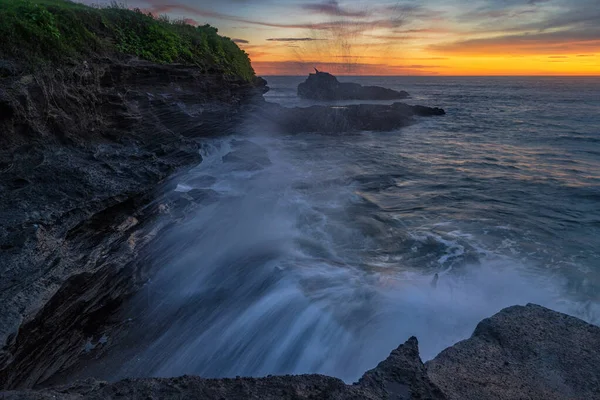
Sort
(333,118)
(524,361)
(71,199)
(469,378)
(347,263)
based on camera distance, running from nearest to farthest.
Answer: (469,378)
(524,361)
(71,199)
(347,263)
(333,118)

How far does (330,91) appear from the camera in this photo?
57.1 m

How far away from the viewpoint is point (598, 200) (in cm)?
1176

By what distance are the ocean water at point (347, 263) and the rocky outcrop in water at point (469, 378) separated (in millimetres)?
1532

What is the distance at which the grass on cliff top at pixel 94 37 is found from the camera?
8.58 metres

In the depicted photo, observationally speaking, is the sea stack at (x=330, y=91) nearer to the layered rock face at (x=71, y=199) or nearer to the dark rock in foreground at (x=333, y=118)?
the dark rock in foreground at (x=333, y=118)

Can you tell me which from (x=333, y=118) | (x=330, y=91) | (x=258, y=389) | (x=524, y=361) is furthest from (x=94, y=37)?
(x=330, y=91)

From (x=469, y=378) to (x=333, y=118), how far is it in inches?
935

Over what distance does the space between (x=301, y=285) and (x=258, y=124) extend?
51.5ft

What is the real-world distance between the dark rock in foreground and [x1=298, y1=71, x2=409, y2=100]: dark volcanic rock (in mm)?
27067

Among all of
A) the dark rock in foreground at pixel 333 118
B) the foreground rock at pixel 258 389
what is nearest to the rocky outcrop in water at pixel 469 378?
the foreground rock at pixel 258 389

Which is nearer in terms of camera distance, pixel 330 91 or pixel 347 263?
pixel 347 263

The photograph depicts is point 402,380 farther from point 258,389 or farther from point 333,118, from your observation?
point 333,118

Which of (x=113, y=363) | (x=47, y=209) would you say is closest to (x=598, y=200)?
(x=113, y=363)

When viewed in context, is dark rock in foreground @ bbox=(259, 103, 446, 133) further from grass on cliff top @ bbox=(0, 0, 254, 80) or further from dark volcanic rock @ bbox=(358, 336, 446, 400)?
dark volcanic rock @ bbox=(358, 336, 446, 400)
